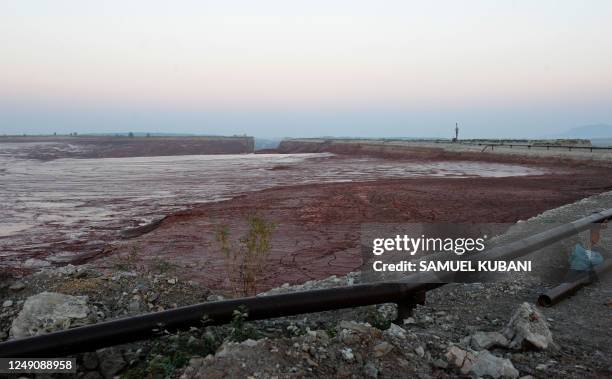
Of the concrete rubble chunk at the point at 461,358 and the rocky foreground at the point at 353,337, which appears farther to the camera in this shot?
the concrete rubble chunk at the point at 461,358

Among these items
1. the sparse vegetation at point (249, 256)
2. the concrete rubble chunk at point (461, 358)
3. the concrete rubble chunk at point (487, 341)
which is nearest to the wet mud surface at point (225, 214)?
the sparse vegetation at point (249, 256)

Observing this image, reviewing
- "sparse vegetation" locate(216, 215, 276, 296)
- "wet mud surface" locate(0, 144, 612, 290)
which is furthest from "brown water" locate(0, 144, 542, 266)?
"sparse vegetation" locate(216, 215, 276, 296)

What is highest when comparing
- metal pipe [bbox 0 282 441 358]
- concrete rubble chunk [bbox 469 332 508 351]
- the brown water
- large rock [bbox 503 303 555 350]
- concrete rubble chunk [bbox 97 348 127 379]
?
metal pipe [bbox 0 282 441 358]

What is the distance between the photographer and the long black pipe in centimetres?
309

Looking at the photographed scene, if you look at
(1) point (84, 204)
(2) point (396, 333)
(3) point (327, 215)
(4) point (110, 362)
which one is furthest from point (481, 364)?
(1) point (84, 204)

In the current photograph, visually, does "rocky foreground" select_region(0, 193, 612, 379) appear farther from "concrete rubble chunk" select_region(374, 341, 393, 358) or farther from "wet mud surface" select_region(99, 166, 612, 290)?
"wet mud surface" select_region(99, 166, 612, 290)

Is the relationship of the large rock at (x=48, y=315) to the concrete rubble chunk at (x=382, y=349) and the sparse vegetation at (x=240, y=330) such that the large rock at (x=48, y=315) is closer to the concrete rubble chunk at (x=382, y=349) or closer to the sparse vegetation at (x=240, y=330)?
the sparse vegetation at (x=240, y=330)

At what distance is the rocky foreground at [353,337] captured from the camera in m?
3.18

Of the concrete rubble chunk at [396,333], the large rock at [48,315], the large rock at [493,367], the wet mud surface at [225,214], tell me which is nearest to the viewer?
the large rock at [493,367]

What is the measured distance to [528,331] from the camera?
3.71 meters

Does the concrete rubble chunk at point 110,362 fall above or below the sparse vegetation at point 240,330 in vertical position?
below

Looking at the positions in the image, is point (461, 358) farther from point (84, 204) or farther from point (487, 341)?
point (84, 204)

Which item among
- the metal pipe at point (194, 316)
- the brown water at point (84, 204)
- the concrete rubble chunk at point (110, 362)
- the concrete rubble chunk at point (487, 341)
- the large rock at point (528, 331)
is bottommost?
the brown water at point (84, 204)

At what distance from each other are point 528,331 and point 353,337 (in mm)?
1498
